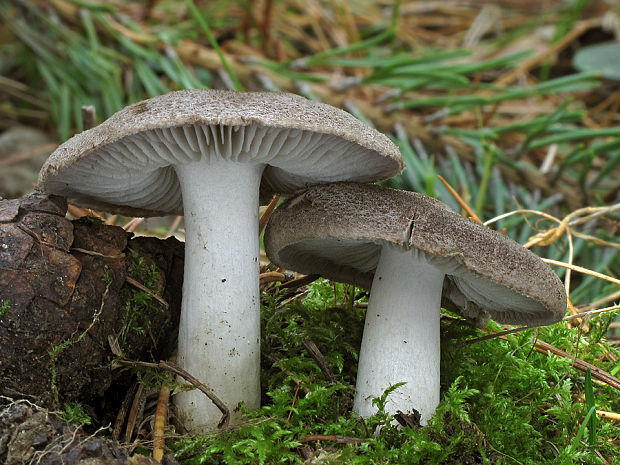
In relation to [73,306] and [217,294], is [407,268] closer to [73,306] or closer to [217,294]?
[217,294]

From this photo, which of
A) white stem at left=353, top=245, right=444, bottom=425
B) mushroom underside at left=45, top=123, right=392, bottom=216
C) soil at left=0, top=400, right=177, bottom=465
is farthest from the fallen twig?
mushroom underside at left=45, top=123, right=392, bottom=216

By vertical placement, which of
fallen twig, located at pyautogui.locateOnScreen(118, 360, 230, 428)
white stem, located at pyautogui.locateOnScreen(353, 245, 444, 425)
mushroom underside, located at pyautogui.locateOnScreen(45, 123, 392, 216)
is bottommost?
fallen twig, located at pyautogui.locateOnScreen(118, 360, 230, 428)

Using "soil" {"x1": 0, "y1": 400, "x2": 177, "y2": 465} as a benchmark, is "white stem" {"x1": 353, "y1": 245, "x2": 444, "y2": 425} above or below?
above

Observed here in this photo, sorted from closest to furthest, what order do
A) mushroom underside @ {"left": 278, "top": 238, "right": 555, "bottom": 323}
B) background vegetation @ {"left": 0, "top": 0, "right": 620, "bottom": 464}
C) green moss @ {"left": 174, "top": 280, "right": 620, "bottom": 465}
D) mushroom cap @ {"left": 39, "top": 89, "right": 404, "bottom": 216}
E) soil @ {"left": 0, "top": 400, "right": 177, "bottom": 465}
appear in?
soil @ {"left": 0, "top": 400, "right": 177, "bottom": 465}, mushroom cap @ {"left": 39, "top": 89, "right": 404, "bottom": 216}, green moss @ {"left": 174, "top": 280, "right": 620, "bottom": 465}, background vegetation @ {"left": 0, "top": 0, "right": 620, "bottom": 464}, mushroom underside @ {"left": 278, "top": 238, "right": 555, "bottom": 323}

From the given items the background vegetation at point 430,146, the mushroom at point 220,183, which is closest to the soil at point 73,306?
the mushroom at point 220,183

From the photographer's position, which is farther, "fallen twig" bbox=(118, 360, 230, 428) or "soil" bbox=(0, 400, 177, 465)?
"fallen twig" bbox=(118, 360, 230, 428)

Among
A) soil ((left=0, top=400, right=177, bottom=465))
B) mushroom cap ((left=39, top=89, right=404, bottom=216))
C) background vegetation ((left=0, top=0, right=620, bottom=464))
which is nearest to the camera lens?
soil ((left=0, top=400, right=177, bottom=465))

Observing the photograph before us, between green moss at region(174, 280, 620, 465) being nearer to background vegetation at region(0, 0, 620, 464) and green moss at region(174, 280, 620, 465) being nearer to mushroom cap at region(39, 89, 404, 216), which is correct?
background vegetation at region(0, 0, 620, 464)

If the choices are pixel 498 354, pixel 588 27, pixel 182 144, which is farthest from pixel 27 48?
pixel 588 27
